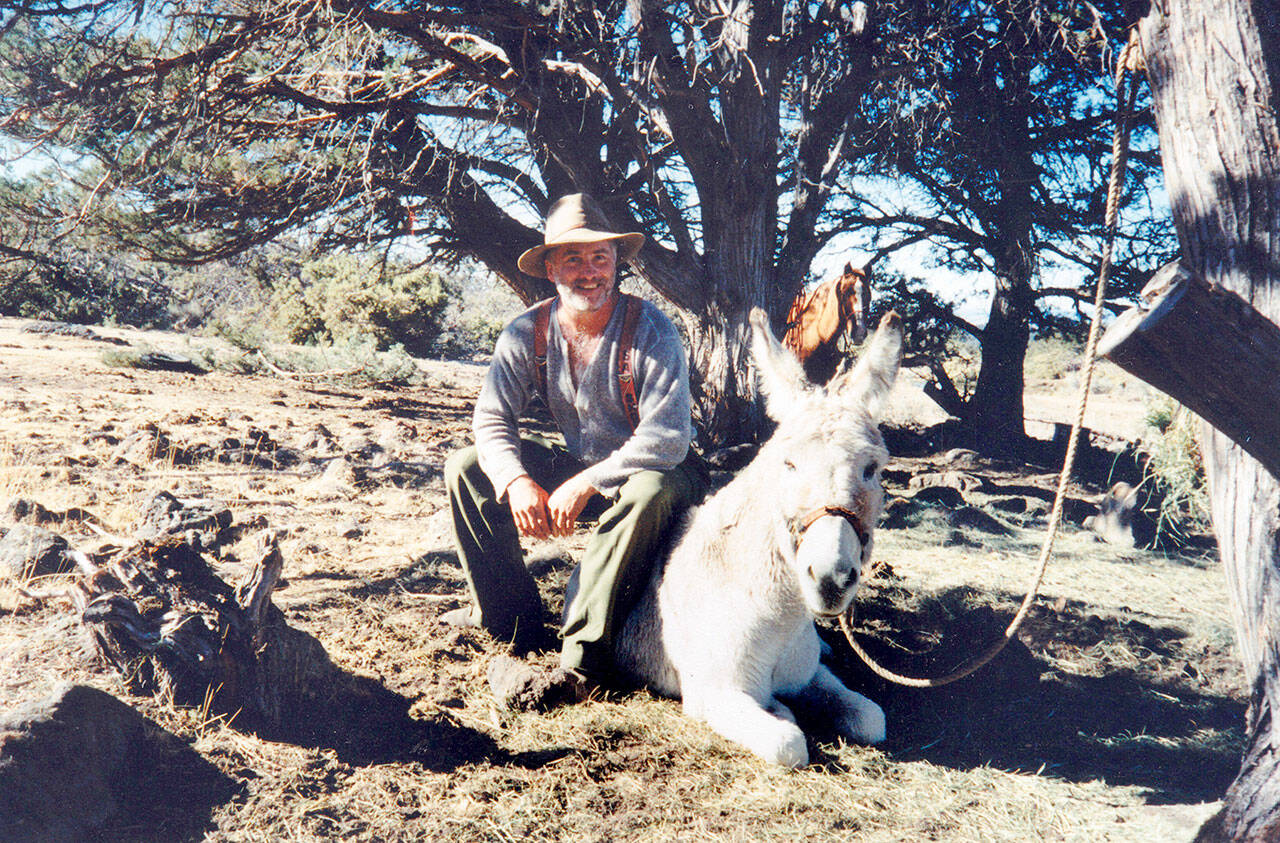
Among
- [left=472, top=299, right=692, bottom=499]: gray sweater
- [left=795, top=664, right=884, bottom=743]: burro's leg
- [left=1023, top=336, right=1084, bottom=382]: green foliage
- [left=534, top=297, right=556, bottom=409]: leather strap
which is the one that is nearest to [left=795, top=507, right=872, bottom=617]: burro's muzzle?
[left=795, top=664, right=884, bottom=743]: burro's leg

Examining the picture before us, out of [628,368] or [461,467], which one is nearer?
[628,368]

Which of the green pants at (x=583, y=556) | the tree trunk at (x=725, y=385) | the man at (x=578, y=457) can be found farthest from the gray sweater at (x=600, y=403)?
the tree trunk at (x=725, y=385)

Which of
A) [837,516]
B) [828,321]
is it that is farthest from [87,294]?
[837,516]

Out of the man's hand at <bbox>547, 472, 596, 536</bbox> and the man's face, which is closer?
the man's hand at <bbox>547, 472, 596, 536</bbox>

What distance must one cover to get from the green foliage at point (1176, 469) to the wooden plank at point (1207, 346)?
4.03 meters

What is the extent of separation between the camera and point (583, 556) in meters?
3.36

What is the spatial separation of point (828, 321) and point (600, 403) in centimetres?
628

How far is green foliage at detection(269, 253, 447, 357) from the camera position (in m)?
17.9

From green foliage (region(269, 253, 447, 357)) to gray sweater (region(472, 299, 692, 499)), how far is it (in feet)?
49.3

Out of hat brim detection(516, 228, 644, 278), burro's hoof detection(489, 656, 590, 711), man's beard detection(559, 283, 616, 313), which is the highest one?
hat brim detection(516, 228, 644, 278)

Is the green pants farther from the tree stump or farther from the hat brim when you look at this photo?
the hat brim

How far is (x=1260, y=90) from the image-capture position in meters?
2.31

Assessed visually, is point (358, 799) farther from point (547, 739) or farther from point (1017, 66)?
point (1017, 66)

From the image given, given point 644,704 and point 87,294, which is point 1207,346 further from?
point 87,294
